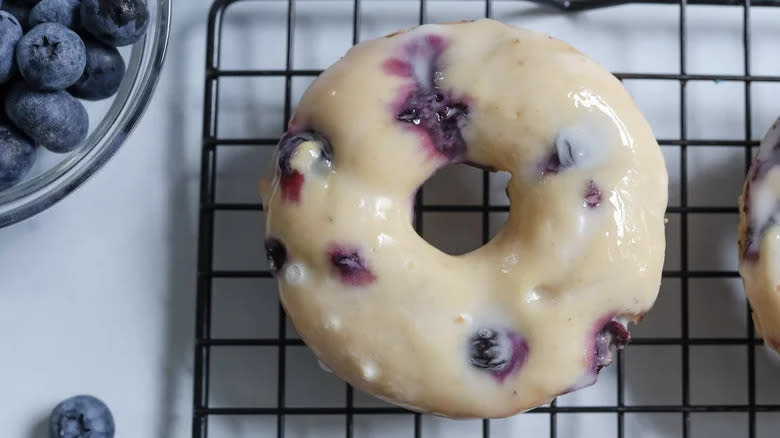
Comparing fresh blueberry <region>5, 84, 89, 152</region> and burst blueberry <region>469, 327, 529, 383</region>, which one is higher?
fresh blueberry <region>5, 84, 89, 152</region>

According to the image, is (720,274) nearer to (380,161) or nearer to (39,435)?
(380,161)

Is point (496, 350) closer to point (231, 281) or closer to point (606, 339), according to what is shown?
point (606, 339)

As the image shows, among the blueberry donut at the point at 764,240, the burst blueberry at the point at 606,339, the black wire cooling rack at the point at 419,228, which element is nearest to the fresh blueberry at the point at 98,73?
the black wire cooling rack at the point at 419,228

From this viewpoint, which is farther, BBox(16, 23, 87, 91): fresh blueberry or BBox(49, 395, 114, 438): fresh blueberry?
BBox(49, 395, 114, 438): fresh blueberry

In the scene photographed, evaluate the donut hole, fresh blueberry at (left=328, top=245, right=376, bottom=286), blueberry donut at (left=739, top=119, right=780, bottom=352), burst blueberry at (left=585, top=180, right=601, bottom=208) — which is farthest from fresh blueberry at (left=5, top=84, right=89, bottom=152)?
blueberry donut at (left=739, top=119, right=780, bottom=352)

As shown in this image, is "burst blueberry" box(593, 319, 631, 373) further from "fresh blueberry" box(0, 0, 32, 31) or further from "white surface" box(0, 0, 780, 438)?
"fresh blueberry" box(0, 0, 32, 31)

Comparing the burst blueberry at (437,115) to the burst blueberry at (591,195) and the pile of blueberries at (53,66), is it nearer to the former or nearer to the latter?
the burst blueberry at (591,195)

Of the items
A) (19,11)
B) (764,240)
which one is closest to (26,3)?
(19,11)
